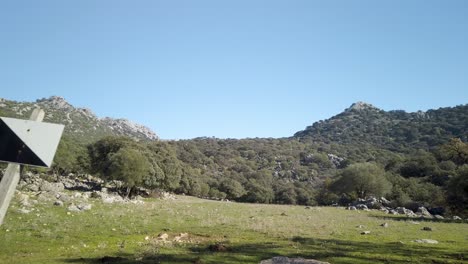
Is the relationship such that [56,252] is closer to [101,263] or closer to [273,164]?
[101,263]

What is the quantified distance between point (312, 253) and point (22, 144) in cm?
1815

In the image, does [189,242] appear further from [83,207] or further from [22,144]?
[83,207]

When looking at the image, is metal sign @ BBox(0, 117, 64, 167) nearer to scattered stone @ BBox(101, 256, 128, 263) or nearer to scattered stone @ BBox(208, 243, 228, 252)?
scattered stone @ BBox(101, 256, 128, 263)

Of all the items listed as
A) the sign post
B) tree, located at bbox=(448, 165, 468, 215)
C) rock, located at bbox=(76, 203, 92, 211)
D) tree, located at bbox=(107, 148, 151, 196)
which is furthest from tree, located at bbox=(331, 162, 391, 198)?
the sign post

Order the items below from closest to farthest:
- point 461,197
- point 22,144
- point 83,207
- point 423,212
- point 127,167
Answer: point 22,144, point 83,207, point 461,197, point 423,212, point 127,167

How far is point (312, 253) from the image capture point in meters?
21.5

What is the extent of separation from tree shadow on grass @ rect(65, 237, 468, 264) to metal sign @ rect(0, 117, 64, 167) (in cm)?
1136

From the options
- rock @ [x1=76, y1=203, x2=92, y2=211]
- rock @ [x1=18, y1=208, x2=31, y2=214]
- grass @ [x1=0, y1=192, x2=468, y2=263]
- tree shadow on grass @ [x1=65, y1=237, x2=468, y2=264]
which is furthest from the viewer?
rock @ [x1=76, y1=203, x2=92, y2=211]

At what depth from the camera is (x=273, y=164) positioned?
595ft

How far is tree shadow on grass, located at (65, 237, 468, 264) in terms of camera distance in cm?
1855

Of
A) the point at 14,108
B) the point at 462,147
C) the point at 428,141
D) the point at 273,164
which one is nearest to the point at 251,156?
the point at 273,164

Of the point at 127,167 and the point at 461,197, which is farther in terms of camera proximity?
the point at 127,167

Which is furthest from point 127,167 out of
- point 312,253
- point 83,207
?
point 312,253

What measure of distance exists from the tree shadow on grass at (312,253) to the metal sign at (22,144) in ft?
37.3
